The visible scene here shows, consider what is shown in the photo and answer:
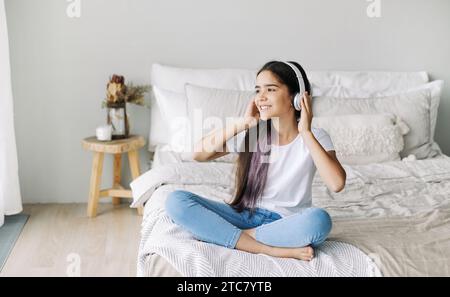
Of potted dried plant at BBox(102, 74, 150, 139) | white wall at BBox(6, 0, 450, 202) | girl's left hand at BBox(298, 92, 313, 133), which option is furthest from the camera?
white wall at BBox(6, 0, 450, 202)

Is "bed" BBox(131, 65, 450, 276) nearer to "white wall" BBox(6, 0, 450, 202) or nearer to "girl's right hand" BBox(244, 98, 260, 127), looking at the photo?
"white wall" BBox(6, 0, 450, 202)

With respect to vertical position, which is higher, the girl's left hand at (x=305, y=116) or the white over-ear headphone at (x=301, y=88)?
the white over-ear headphone at (x=301, y=88)

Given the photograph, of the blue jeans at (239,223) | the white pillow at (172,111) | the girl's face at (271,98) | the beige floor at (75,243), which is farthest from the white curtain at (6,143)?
the girl's face at (271,98)

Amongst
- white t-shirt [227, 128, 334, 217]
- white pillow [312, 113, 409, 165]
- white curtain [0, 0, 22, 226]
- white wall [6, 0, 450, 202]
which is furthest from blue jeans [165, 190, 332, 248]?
white wall [6, 0, 450, 202]

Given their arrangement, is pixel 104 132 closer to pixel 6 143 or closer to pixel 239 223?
pixel 6 143

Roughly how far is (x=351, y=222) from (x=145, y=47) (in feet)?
5.81

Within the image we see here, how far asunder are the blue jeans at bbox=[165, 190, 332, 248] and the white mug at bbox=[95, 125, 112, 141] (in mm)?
1347

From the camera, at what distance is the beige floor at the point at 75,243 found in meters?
2.82

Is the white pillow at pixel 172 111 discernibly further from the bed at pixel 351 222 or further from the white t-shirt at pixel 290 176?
the white t-shirt at pixel 290 176

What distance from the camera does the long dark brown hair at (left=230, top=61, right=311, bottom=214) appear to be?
2283 millimetres

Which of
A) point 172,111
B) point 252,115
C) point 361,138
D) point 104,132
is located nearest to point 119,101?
point 104,132

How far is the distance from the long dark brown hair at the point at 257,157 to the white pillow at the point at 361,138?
2.99 feet

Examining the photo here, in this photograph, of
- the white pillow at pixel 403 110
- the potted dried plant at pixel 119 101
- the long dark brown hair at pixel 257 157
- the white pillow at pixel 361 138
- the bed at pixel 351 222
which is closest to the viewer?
the bed at pixel 351 222

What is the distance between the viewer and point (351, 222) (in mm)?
2361
